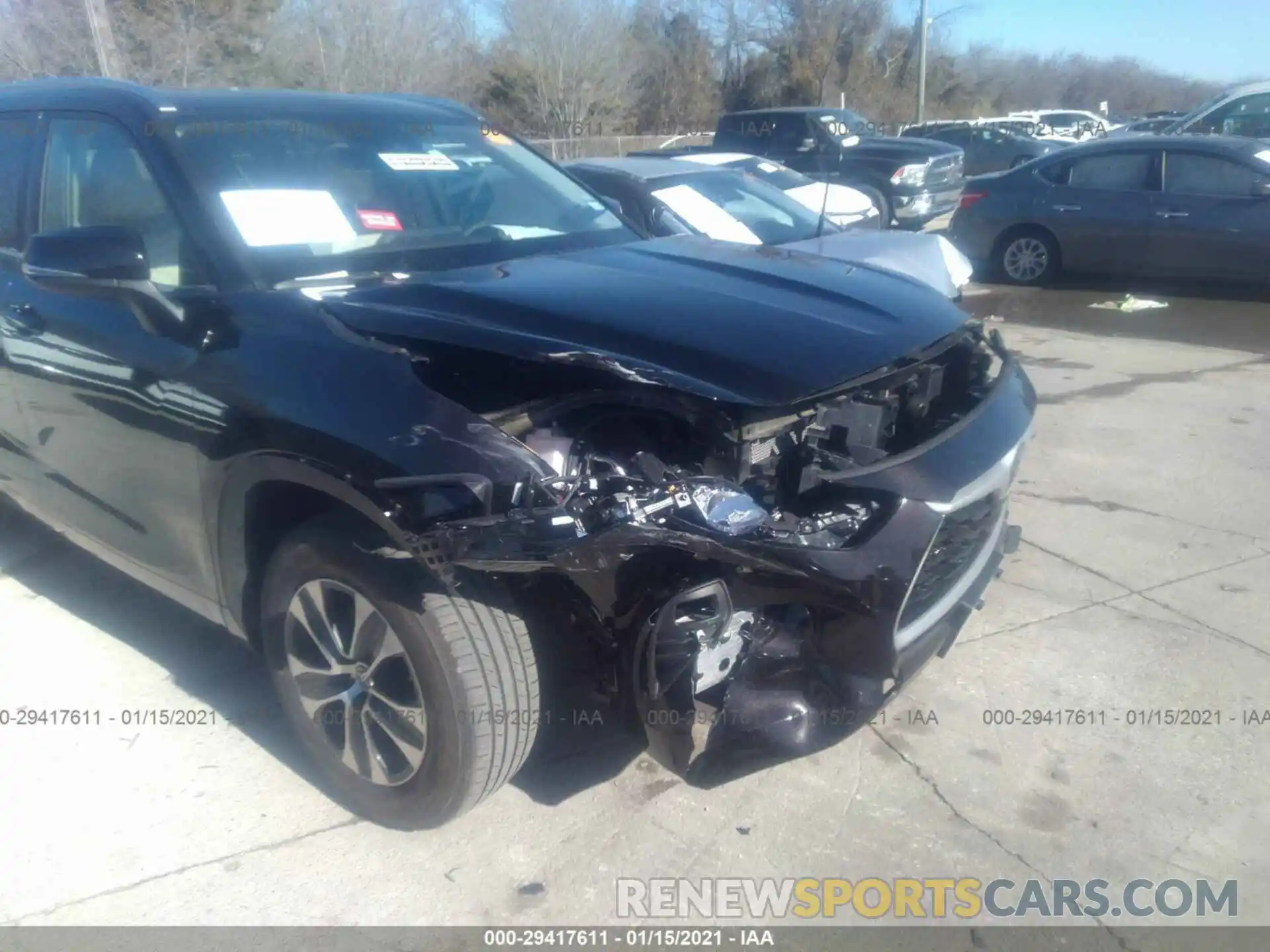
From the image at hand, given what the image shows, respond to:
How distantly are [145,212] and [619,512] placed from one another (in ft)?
6.34

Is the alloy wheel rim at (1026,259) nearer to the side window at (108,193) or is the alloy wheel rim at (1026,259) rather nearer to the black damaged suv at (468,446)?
the black damaged suv at (468,446)

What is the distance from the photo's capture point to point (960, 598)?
284 centimetres

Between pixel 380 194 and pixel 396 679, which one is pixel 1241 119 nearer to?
pixel 380 194

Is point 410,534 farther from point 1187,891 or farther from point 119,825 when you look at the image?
point 1187,891

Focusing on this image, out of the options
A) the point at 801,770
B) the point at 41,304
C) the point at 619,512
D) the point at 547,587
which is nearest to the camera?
the point at 619,512

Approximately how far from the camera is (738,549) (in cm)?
227

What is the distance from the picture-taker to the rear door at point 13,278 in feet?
11.7

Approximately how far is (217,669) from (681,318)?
2176mm

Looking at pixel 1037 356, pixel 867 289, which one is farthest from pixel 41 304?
pixel 1037 356

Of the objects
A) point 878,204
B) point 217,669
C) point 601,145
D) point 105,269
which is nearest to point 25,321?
point 105,269

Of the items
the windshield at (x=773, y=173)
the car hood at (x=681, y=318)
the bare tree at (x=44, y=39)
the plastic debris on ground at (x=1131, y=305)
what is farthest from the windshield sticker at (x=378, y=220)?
the bare tree at (x=44, y=39)

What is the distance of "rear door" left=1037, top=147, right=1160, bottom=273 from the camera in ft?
33.4

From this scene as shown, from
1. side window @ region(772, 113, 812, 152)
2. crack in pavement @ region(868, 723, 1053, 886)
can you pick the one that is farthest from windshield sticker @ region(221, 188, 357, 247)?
side window @ region(772, 113, 812, 152)

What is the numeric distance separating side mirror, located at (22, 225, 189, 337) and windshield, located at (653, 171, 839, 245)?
4.54 metres
